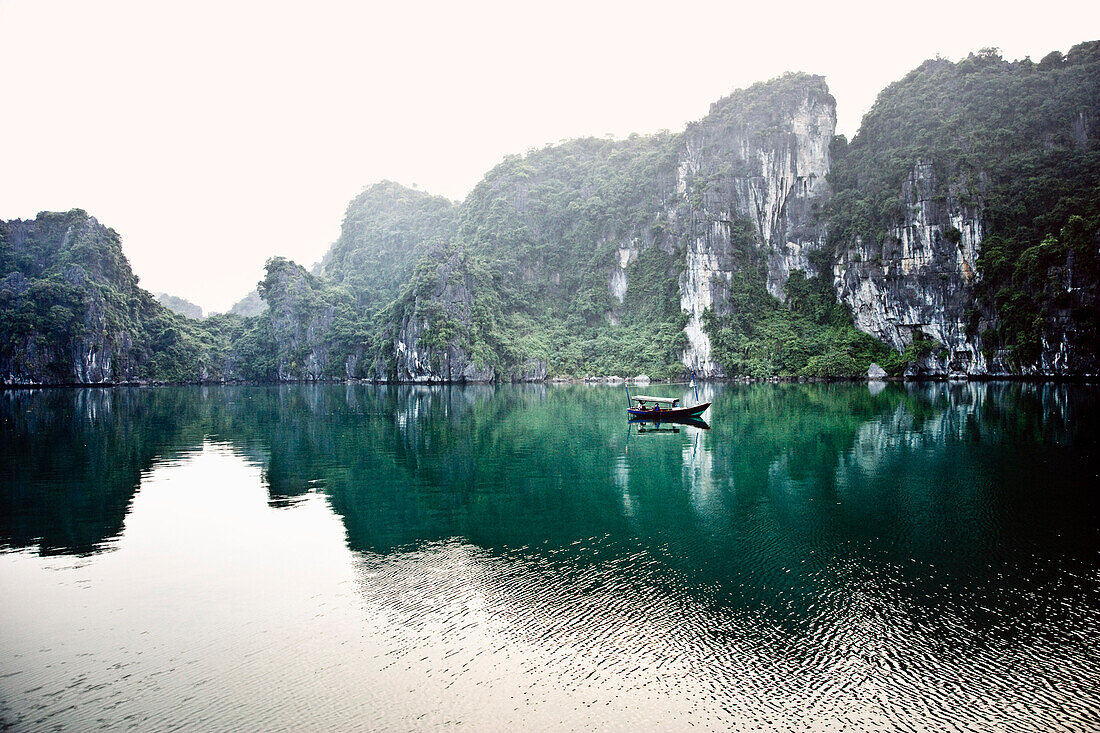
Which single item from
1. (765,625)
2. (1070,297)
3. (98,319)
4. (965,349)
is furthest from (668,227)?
(765,625)

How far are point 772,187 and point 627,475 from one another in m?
72.9

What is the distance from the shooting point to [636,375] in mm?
75812

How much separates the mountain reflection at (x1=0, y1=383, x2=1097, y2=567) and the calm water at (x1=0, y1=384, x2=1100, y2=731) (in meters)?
0.12

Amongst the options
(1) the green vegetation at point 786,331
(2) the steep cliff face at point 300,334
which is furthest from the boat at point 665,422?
(2) the steep cliff face at point 300,334

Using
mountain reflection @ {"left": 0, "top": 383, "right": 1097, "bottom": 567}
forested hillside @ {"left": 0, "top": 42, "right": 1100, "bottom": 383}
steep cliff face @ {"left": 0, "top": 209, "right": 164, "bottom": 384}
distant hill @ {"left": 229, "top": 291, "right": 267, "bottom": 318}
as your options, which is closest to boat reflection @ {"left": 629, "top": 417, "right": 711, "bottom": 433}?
mountain reflection @ {"left": 0, "top": 383, "right": 1097, "bottom": 567}

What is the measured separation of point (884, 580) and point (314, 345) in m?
87.0

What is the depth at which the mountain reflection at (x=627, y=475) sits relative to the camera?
11.7 meters

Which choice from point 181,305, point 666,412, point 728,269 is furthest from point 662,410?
point 181,305

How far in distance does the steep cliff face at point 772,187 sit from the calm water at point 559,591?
196 feet

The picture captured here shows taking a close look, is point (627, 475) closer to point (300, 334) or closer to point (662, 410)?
point (662, 410)

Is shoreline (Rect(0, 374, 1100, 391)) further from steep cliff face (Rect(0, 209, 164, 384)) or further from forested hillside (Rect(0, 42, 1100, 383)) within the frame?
steep cliff face (Rect(0, 209, 164, 384))

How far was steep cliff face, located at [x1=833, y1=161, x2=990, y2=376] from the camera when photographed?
57.7 metres

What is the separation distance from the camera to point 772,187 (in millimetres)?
79688

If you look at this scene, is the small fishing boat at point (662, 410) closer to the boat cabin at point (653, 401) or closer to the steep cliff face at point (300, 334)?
the boat cabin at point (653, 401)
